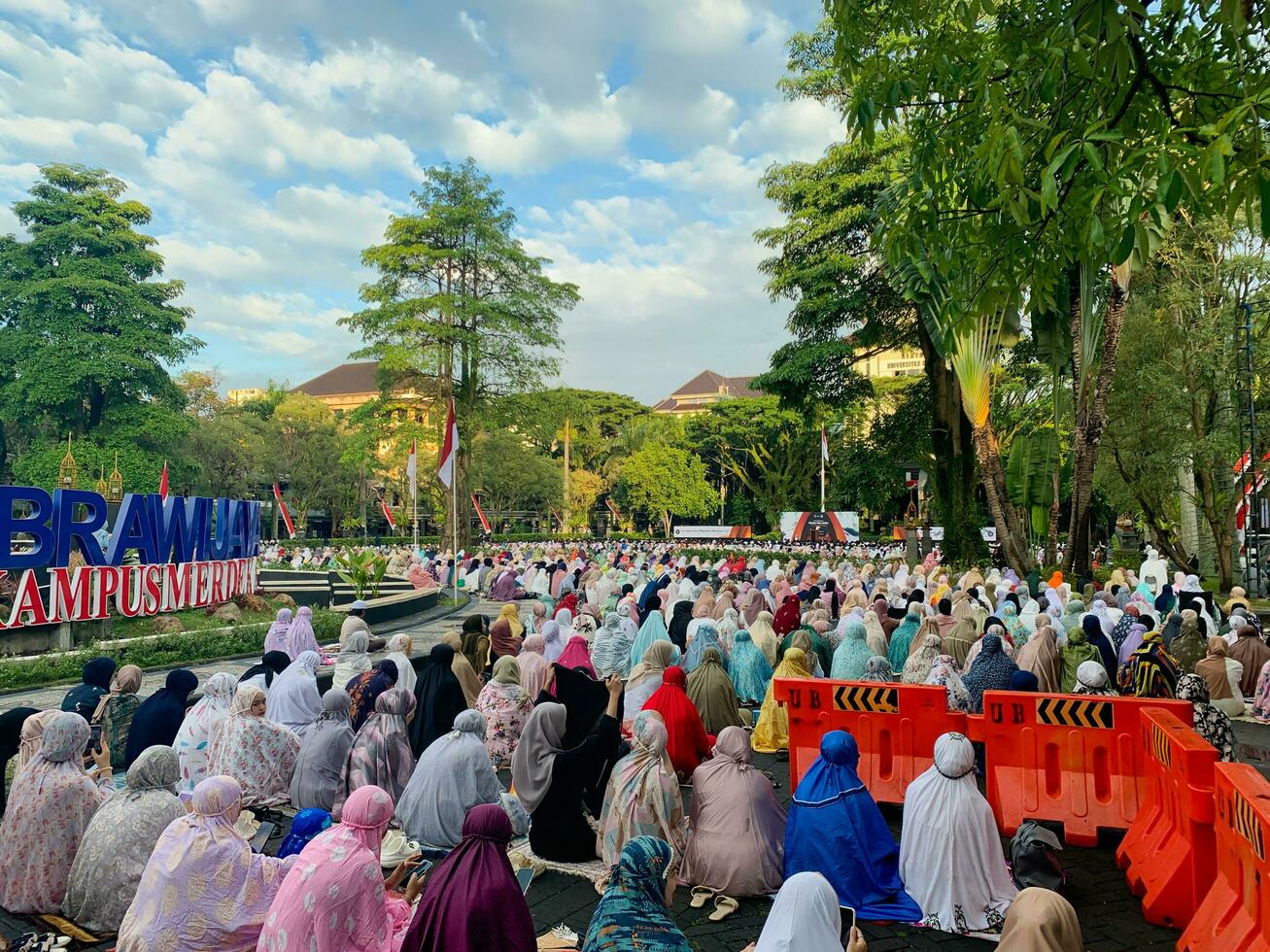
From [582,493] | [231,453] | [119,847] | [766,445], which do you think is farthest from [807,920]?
[766,445]

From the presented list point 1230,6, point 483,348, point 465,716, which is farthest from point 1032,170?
point 483,348

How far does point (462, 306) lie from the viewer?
2773cm

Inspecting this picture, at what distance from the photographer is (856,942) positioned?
3160 millimetres

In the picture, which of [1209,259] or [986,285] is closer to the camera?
[986,285]

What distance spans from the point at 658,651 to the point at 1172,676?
4.04 meters

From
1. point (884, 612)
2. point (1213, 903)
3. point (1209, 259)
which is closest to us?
point (1213, 903)

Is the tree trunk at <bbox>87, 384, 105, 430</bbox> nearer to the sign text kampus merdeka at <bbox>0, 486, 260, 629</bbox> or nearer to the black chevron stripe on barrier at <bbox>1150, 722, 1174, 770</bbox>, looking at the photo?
the sign text kampus merdeka at <bbox>0, 486, 260, 629</bbox>

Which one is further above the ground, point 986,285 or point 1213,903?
point 986,285

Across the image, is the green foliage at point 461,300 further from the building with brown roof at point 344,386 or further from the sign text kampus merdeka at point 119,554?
the building with brown roof at point 344,386

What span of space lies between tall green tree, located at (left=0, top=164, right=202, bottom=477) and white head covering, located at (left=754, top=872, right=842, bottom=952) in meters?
34.7

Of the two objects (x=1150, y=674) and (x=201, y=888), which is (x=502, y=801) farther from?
(x=1150, y=674)

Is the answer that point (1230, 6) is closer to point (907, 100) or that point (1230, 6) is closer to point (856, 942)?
point (907, 100)

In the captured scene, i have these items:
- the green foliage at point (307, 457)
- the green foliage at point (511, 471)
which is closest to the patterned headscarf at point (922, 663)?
the green foliage at point (511, 471)

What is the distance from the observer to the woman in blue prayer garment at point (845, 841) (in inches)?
178
